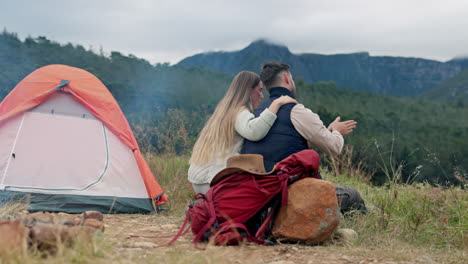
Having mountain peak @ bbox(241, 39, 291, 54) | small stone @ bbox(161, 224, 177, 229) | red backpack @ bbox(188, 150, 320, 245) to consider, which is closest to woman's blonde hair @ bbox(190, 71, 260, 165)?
small stone @ bbox(161, 224, 177, 229)

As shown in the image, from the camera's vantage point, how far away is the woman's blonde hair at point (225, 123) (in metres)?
4.10

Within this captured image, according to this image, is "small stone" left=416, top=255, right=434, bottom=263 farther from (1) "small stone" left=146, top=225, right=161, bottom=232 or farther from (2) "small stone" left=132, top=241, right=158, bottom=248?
(1) "small stone" left=146, top=225, right=161, bottom=232

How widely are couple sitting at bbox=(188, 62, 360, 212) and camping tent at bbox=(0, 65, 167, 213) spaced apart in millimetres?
1201

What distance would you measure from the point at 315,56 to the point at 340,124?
6775 cm

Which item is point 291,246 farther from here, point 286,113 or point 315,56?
point 315,56

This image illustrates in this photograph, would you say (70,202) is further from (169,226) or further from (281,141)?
(281,141)

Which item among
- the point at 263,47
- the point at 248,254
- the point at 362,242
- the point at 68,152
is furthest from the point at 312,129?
the point at 263,47

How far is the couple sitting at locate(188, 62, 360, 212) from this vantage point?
366 centimetres

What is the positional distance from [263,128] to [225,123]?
0.50 metres

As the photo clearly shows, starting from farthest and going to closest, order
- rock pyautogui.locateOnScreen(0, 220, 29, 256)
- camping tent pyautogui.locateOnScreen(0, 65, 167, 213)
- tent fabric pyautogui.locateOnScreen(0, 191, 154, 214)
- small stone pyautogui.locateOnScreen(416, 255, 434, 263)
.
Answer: camping tent pyautogui.locateOnScreen(0, 65, 167, 213) → tent fabric pyautogui.locateOnScreen(0, 191, 154, 214) → small stone pyautogui.locateOnScreen(416, 255, 434, 263) → rock pyautogui.locateOnScreen(0, 220, 29, 256)

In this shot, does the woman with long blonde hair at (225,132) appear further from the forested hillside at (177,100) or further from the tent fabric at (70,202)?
the forested hillside at (177,100)

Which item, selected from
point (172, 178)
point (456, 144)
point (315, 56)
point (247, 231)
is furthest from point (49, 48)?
point (315, 56)

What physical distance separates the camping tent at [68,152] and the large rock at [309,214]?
2376mm

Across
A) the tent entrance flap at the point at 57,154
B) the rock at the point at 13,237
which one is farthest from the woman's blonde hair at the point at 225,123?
the rock at the point at 13,237
